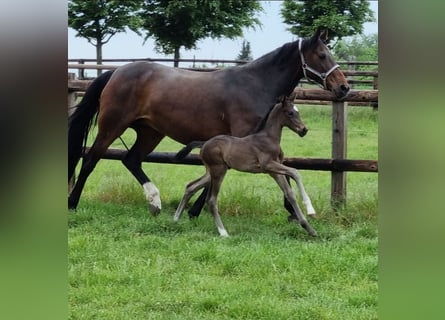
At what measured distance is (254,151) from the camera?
313 centimetres

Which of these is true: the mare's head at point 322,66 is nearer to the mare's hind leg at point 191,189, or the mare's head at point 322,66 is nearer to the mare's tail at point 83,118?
the mare's hind leg at point 191,189

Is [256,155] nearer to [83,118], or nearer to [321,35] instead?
[321,35]

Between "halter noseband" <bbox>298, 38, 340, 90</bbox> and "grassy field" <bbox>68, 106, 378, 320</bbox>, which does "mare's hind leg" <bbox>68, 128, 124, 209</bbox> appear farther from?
"halter noseband" <bbox>298, 38, 340, 90</bbox>

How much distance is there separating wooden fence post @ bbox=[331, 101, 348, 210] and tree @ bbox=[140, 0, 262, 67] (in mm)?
867

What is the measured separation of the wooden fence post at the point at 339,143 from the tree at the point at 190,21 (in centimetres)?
87

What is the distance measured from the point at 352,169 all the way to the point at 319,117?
94cm


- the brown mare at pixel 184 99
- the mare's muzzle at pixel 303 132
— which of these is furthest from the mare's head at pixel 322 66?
the mare's muzzle at pixel 303 132

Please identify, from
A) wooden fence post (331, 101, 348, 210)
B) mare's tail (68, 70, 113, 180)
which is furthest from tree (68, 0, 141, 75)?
wooden fence post (331, 101, 348, 210)

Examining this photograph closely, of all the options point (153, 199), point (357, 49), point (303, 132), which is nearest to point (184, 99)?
point (153, 199)

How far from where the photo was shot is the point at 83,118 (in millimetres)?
3582

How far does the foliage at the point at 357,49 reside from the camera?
108 inches

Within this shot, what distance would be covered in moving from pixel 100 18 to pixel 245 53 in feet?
3.66
